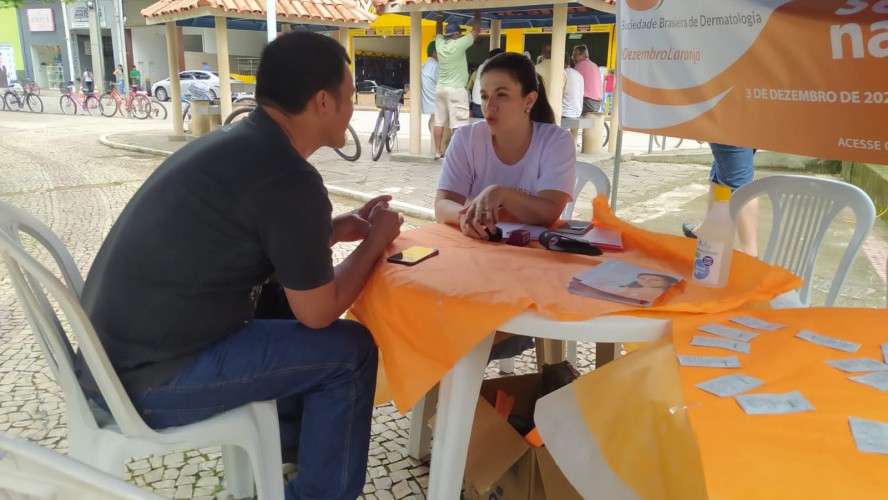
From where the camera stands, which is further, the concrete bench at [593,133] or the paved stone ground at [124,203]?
the concrete bench at [593,133]

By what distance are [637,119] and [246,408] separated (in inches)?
93.8

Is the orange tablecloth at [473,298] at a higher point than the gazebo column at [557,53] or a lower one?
lower

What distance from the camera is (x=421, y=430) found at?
2215 millimetres

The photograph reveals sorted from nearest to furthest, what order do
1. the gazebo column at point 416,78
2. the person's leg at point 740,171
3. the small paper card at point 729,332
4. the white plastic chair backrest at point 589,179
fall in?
the small paper card at point 729,332 < the white plastic chair backrest at point 589,179 < the person's leg at point 740,171 < the gazebo column at point 416,78

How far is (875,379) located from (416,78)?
8.63 metres

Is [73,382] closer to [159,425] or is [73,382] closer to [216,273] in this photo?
[159,425]

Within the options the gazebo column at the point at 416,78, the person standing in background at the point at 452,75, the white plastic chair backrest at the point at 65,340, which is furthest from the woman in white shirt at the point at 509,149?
the gazebo column at the point at 416,78

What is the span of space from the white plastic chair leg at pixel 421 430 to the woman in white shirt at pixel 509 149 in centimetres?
70

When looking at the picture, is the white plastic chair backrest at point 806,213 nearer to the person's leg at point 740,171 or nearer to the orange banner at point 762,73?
the orange banner at point 762,73

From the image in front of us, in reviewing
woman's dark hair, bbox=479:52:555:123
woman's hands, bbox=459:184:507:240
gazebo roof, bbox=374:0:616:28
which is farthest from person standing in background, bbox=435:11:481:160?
woman's hands, bbox=459:184:507:240

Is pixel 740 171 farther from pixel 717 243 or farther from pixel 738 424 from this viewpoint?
pixel 738 424

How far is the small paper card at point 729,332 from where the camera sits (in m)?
1.16

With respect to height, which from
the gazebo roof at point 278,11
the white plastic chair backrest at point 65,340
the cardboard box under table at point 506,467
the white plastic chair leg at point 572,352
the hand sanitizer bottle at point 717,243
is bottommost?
the white plastic chair leg at point 572,352

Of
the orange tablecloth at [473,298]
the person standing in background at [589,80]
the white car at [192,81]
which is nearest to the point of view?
the orange tablecloth at [473,298]
